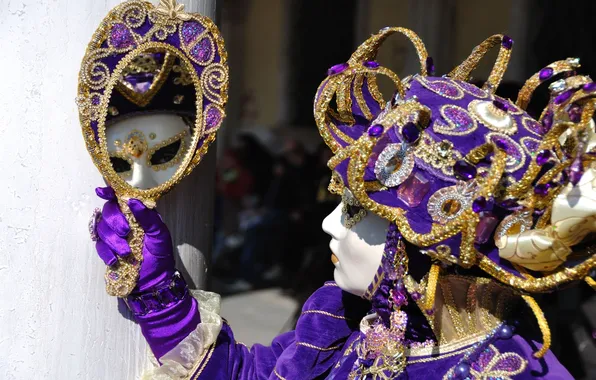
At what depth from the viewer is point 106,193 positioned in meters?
1.35

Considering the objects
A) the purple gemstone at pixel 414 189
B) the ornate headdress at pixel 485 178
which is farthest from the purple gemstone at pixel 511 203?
the purple gemstone at pixel 414 189

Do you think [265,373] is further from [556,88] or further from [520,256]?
[556,88]

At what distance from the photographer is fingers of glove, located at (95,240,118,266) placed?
4.46 feet

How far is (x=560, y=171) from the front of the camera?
1.08 metres

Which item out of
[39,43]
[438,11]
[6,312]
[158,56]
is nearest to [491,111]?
[158,56]

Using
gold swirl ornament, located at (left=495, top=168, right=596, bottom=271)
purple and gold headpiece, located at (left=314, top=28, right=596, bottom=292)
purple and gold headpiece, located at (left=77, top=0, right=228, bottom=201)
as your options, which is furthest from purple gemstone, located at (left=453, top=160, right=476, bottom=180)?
purple and gold headpiece, located at (left=77, top=0, right=228, bottom=201)

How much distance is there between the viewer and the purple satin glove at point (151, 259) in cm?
135

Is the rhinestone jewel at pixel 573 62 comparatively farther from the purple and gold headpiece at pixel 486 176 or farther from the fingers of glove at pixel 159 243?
the fingers of glove at pixel 159 243

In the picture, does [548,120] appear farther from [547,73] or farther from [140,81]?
[140,81]

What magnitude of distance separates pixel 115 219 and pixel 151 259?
11cm

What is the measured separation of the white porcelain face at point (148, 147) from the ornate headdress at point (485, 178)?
469mm

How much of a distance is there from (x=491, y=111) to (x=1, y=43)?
930 millimetres

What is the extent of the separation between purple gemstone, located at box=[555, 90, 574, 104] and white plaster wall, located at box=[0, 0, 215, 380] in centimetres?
75

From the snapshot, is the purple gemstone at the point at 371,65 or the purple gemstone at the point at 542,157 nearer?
the purple gemstone at the point at 542,157
